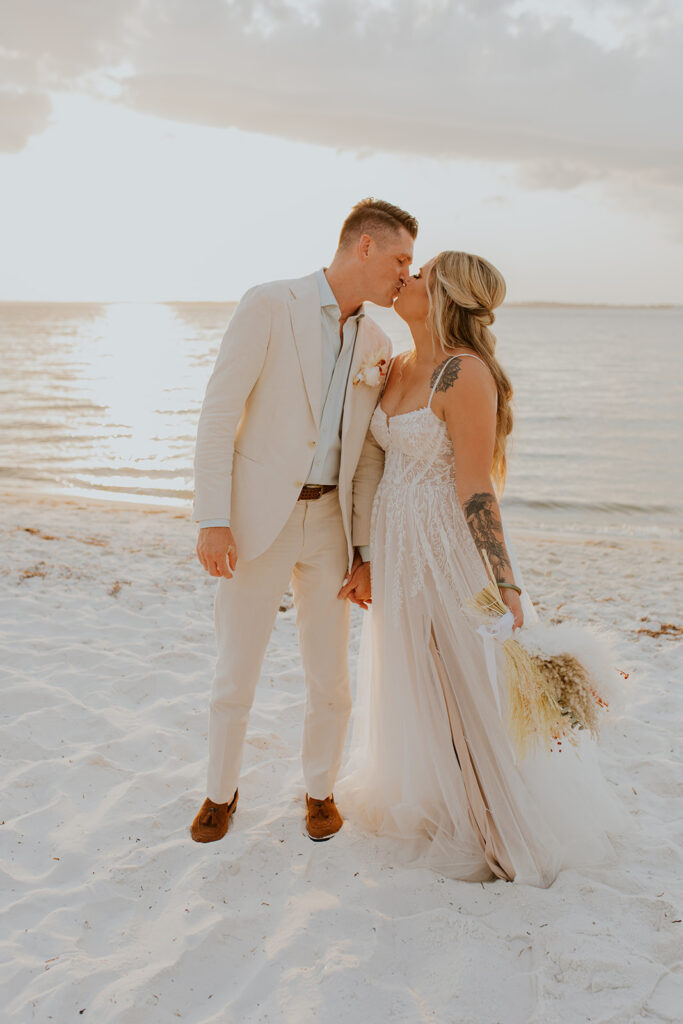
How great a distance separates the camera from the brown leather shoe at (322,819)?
10.6ft

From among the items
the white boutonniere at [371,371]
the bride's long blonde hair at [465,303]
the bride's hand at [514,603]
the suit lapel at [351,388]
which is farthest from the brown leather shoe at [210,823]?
the bride's long blonde hair at [465,303]

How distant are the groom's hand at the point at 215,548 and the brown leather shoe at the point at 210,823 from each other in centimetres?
100

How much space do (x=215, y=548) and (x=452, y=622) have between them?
95 centimetres

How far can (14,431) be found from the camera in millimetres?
16859

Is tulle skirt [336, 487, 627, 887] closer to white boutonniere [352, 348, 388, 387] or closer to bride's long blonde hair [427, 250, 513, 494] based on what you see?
white boutonniere [352, 348, 388, 387]

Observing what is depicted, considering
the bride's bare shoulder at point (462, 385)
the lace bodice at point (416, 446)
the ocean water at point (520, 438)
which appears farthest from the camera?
the ocean water at point (520, 438)

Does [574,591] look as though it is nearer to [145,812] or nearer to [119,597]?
[119,597]

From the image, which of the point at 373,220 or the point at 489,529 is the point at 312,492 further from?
the point at 373,220

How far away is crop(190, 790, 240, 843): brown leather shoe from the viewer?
3166 millimetres

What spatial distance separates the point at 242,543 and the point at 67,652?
224 centimetres

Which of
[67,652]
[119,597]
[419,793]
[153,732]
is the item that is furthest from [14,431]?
[419,793]

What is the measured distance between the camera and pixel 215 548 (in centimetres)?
294

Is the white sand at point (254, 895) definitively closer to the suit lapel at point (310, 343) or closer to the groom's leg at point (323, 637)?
the groom's leg at point (323, 637)

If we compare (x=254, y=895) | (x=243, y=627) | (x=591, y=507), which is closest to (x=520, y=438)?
(x=591, y=507)
